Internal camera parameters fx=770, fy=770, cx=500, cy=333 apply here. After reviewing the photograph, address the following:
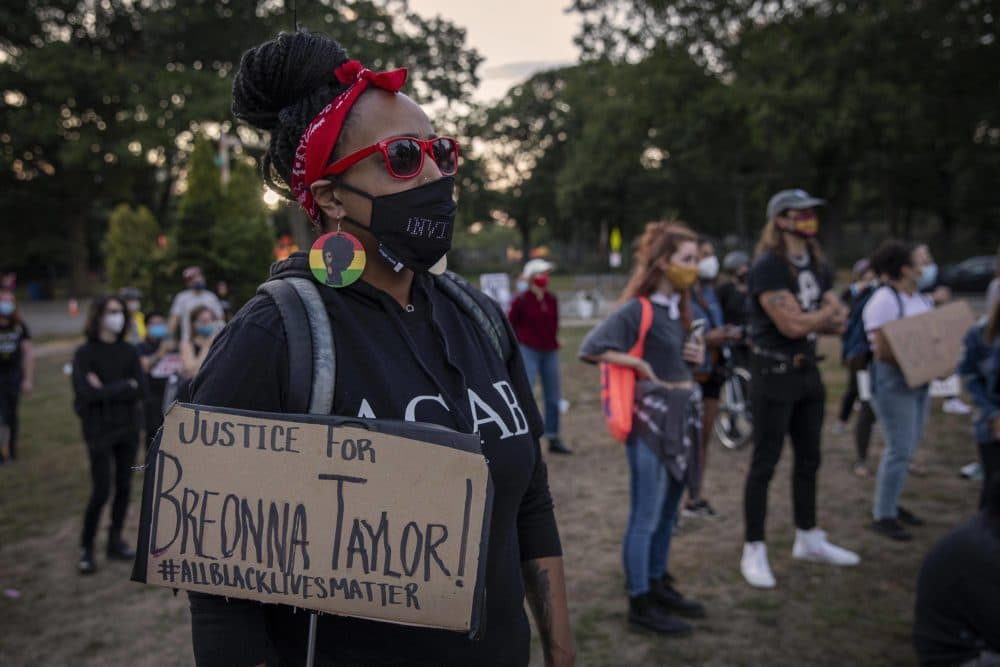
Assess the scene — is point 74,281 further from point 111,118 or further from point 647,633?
point 647,633

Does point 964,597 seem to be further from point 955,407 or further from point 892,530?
point 955,407

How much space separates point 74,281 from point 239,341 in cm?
4284

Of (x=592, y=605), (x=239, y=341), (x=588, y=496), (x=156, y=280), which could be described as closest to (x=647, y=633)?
(x=592, y=605)

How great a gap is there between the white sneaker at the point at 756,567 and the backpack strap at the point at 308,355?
4.07 metres

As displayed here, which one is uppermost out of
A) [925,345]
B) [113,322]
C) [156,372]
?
[113,322]

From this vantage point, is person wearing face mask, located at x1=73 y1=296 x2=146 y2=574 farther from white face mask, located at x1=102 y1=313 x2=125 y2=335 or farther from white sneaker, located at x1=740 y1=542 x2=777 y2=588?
white sneaker, located at x1=740 y1=542 x2=777 y2=588

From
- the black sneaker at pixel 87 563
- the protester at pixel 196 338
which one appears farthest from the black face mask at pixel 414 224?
the protester at pixel 196 338

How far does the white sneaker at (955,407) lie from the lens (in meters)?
9.54

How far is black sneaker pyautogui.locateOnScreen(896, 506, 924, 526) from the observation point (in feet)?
19.1

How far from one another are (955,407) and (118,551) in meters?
9.40

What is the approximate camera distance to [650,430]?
13.7 ft

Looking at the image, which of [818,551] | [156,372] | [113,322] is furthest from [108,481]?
[818,551]

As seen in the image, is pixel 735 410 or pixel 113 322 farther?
pixel 735 410

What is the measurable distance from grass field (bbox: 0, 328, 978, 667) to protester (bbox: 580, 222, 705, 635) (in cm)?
23
